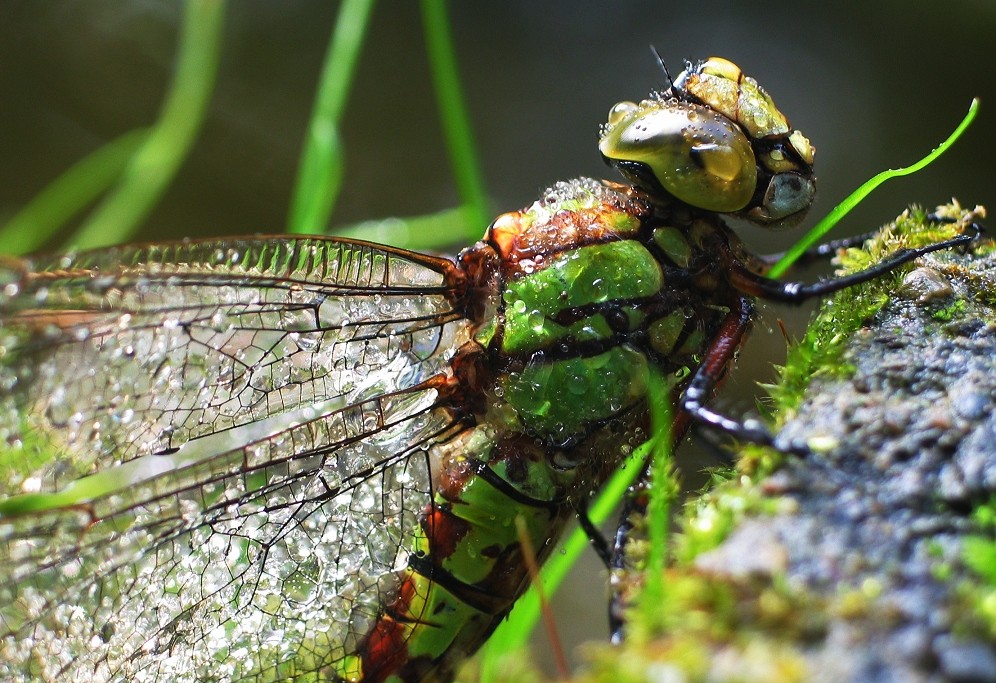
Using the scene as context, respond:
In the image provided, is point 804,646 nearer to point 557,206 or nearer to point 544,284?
point 544,284

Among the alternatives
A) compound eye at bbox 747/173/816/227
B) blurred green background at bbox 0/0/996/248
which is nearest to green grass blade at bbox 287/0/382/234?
compound eye at bbox 747/173/816/227

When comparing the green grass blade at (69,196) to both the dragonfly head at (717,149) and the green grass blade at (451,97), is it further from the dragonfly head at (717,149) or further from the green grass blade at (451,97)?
the dragonfly head at (717,149)

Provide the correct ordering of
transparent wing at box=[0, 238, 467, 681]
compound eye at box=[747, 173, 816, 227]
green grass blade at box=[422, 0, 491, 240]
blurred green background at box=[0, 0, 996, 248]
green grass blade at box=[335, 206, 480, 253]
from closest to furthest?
transparent wing at box=[0, 238, 467, 681], compound eye at box=[747, 173, 816, 227], green grass blade at box=[422, 0, 491, 240], green grass blade at box=[335, 206, 480, 253], blurred green background at box=[0, 0, 996, 248]

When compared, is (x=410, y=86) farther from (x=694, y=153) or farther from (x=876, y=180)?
(x=876, y=180)

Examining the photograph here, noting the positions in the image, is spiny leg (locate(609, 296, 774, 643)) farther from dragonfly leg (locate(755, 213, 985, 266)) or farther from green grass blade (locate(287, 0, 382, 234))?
green grass blade (locate(287, 0, 382, 234))

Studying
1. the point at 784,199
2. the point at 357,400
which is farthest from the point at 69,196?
the point at 784,199

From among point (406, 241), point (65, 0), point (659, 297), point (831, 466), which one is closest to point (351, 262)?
point (659, 297)

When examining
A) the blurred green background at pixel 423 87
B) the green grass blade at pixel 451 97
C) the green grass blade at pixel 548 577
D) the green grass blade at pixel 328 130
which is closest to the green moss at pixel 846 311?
the green grass blade at pixel 548 577
